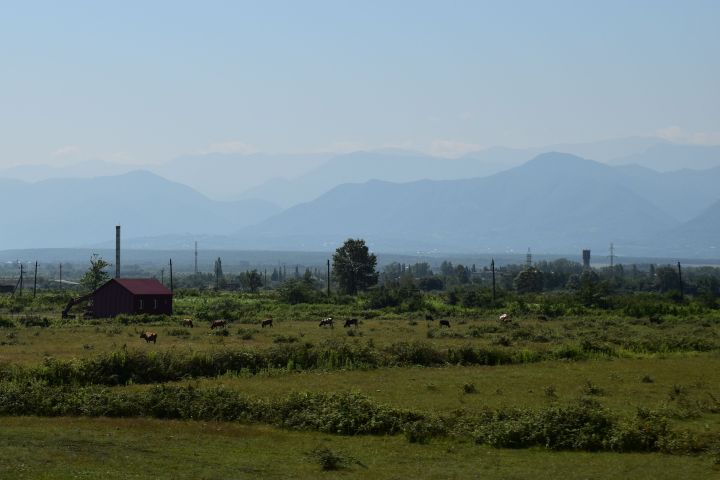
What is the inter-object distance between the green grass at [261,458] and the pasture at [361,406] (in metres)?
0.08

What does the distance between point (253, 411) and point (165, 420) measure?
3.00 metres

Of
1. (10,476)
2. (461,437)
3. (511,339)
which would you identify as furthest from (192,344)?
(10,476)

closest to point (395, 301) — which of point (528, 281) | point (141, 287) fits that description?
point (141, 287)

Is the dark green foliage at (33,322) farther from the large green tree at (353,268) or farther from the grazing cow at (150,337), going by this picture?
the large green tree at (353,268)

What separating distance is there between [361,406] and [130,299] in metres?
53.4

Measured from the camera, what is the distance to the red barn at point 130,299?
261 feet

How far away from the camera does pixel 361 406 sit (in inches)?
1184

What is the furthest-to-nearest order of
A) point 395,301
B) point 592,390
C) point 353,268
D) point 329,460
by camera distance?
1. point 353,268
2. point 395,301
3. point 592,390
4. point 329,460

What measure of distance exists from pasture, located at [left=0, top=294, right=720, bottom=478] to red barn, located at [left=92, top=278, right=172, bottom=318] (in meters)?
22.1

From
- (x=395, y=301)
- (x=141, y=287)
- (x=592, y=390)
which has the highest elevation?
(x=141, y=287)

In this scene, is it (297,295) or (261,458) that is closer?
(261,458)

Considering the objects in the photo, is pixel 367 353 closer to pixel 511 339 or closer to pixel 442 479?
pixel 511 339

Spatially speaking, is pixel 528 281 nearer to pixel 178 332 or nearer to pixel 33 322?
pixel 33 322

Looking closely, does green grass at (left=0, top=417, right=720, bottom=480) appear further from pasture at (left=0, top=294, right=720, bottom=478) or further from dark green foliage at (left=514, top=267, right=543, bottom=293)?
dark green foliage at (left=514, top=267, right=543, bottom=293)
